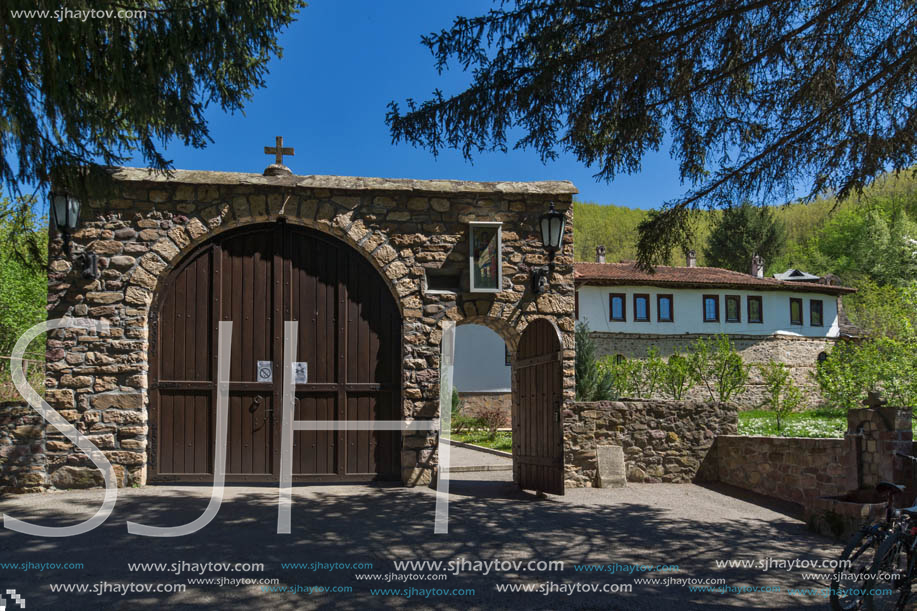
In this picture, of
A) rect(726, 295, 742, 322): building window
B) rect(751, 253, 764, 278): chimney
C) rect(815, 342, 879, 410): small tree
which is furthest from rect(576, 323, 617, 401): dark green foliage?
rect(751, 253, 764, 278): chimney

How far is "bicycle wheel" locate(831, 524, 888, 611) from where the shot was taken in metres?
4.10

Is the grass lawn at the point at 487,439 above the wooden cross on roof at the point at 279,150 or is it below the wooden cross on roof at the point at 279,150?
below

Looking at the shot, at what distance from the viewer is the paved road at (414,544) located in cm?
437

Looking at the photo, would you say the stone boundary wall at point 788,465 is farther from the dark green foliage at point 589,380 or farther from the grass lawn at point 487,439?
the grass lawn at point 487,439

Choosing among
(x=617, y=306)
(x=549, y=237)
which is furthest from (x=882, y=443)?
(x=617, y=306)

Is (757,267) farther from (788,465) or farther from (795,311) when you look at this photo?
(788,465)

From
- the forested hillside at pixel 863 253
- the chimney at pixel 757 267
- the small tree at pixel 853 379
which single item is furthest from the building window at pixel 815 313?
the small tree at pixel 853 379

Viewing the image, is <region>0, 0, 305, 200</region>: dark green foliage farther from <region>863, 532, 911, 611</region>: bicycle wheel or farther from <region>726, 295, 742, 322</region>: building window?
<region>726, 295, 742, 322</region>: building window

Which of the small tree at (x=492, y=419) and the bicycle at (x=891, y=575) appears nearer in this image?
the bicycle at (x=891, y=575)

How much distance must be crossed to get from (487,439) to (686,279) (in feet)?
47.7

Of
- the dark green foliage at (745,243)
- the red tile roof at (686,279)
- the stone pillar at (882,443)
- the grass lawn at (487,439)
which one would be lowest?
the grass lawn at (487,439)

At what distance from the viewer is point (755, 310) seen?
2883 centimetres

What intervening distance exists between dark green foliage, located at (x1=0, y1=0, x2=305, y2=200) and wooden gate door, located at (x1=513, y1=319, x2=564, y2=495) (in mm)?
4478

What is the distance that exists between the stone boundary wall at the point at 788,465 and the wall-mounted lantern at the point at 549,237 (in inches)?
137
